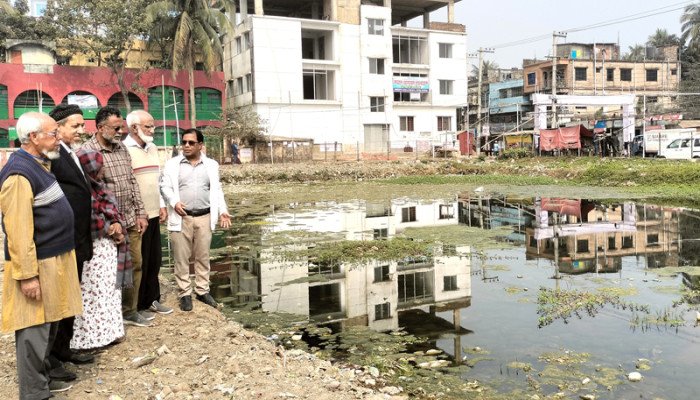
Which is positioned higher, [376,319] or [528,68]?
[528,68]

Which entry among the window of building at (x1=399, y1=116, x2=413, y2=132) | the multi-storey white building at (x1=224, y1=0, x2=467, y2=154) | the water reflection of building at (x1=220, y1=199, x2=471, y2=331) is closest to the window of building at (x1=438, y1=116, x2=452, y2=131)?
the multi-storey white building at (x1=224, y1=0, x2=467, y2=154)

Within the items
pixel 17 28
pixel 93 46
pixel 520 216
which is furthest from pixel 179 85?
pixel 520 216

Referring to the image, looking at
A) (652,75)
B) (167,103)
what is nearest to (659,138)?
(652,75)

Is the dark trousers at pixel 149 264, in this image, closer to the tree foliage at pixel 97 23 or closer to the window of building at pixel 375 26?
the tree foliage at pixel 97 23

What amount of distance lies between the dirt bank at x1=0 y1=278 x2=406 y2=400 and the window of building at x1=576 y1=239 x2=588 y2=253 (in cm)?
685

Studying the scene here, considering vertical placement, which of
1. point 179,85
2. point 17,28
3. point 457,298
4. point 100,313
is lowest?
point 457,298

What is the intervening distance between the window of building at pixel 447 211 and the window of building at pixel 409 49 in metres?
33.5

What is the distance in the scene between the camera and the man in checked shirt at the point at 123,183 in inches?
207

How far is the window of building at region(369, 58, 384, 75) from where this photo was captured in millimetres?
46438

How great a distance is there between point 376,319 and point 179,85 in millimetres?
38776

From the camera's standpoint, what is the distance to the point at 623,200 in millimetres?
17922

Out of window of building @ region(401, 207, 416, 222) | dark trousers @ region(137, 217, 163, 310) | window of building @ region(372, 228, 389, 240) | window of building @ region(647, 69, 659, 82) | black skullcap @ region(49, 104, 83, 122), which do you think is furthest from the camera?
window of building @ region(647, 69, 659, 82)

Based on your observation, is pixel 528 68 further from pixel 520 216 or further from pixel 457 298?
pixel 457 298

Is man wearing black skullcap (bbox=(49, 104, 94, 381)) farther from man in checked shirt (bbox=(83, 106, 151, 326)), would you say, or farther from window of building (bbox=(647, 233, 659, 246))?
window of building (bbox=(647, 233, 659, 246))
